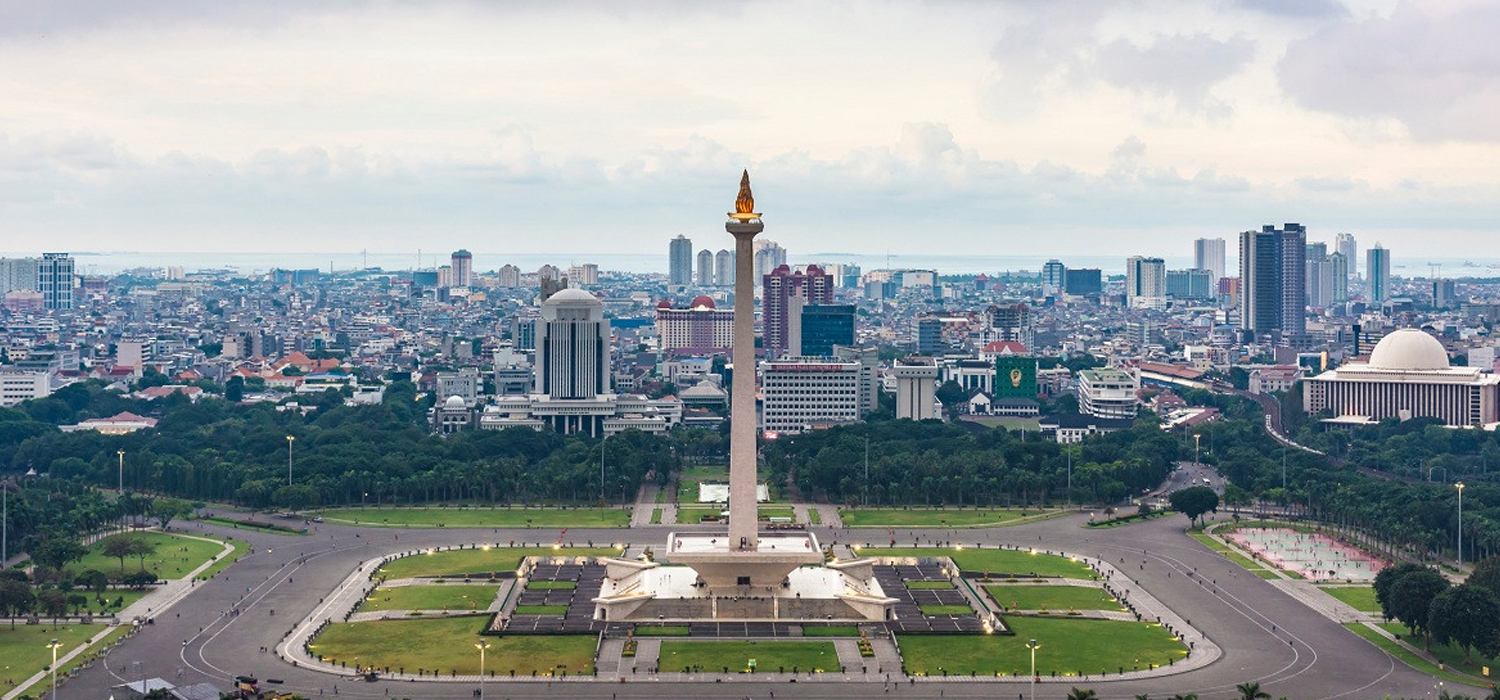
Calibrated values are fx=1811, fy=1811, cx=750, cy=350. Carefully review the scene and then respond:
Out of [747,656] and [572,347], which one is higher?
[572,347]

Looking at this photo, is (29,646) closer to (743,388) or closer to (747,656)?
(747,656)

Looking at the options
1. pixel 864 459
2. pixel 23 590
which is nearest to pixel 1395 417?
pixel 864 459

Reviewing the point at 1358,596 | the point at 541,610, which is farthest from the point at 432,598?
the point at 1358,596

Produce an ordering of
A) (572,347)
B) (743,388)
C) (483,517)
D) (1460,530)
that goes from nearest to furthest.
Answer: (743,388) < (1460,530) < (483,517) < (572,347)

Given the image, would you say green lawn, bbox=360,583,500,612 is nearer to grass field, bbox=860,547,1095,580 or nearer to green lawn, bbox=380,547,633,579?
green lawn, bbox=380,547,633,579

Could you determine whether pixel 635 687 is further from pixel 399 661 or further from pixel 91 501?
pixel 91 501
